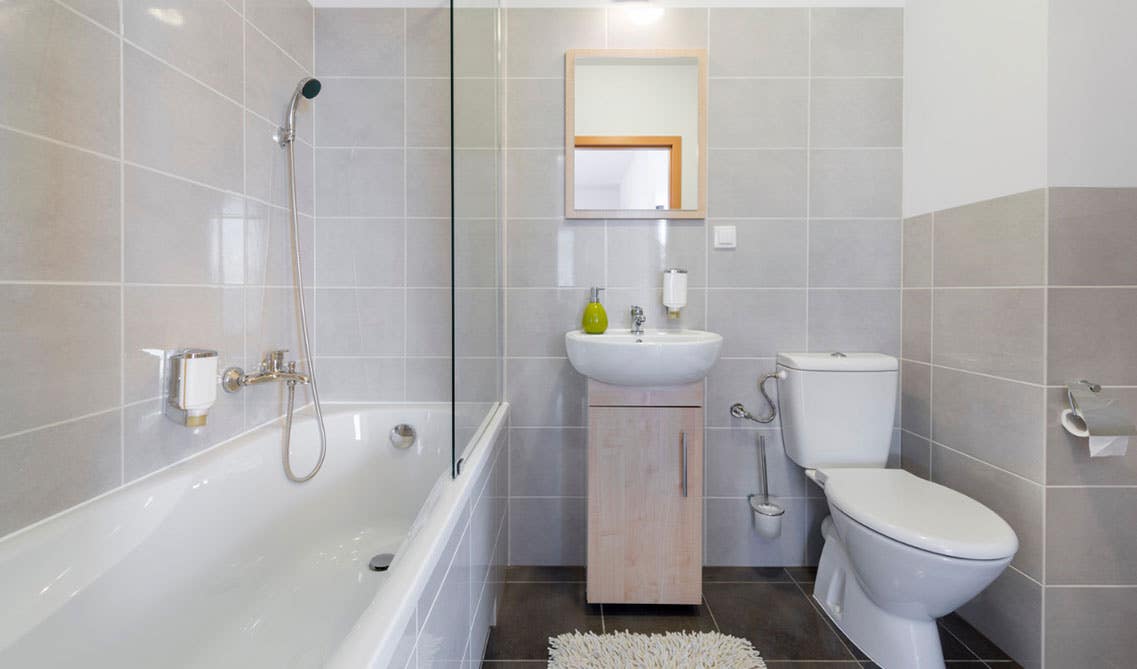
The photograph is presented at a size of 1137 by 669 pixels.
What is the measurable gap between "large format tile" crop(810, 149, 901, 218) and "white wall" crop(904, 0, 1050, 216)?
5 cm

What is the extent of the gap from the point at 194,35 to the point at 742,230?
1.69m

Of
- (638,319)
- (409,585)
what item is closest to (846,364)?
(638,319)

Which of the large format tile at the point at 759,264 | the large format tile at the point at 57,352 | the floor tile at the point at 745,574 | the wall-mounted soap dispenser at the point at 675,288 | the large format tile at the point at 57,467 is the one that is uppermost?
the large format tile at the point at 759,264

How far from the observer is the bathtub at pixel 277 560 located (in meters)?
0.74

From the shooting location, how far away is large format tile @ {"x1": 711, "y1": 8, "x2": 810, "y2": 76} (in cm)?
178

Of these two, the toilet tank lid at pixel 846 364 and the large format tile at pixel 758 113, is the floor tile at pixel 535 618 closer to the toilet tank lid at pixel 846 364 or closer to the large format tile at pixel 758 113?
the toilet tank lid at pixel 846 364

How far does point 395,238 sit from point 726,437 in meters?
1.37

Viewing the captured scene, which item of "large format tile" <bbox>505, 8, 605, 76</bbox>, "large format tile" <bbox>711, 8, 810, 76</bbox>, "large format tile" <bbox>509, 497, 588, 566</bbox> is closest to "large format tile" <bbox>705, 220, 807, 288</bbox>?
"large format tile" <bbox>711, 8, 810, 76</bbox>

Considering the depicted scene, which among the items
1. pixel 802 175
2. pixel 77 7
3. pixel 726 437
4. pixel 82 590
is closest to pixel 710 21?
pixel 802 175

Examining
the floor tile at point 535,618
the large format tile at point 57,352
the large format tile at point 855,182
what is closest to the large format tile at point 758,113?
the large format tile at point 855,182

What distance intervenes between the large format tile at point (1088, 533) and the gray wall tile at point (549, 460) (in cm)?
131

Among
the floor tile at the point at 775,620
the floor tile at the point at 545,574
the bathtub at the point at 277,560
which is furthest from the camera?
the floor tile at the point at 545,574

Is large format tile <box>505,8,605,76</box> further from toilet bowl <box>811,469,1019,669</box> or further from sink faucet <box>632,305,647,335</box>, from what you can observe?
toilet bowl <box>811,469,1019,669</box>

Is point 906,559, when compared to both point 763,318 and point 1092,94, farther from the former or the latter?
point 1092,94
